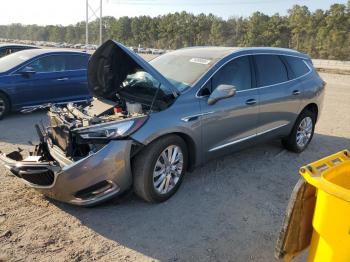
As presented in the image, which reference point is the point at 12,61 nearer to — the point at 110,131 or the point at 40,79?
the point at 40,79

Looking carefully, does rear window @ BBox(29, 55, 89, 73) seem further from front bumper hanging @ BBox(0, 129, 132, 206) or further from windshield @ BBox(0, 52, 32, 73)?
front bumper hanging @ BBox(0, 129, 132, 206)

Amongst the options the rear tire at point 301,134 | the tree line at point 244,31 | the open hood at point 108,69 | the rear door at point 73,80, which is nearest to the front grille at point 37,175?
the open hood at point 108,69

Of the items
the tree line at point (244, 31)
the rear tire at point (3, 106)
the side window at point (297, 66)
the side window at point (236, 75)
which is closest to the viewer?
the side window at point (236, 75)

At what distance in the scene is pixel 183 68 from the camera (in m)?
5.10

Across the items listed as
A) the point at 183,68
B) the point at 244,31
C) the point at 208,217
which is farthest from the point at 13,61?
A: the point at 244,31

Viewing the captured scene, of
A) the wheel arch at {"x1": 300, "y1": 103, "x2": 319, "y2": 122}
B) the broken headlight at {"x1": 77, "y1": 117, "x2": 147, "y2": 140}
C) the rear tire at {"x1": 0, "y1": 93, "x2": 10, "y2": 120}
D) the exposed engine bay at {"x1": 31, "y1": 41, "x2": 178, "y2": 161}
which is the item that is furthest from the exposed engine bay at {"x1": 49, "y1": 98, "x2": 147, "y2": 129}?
the rear tire at {"x1": 0, "y1": 93, "x2": 10, "y2": 120}

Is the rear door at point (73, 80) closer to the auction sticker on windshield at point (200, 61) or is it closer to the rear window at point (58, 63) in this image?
the rear window at point (58, 63)

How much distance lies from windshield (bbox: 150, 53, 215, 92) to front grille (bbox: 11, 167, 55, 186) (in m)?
1.76

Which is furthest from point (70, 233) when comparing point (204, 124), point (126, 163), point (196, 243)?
point (204, 124)

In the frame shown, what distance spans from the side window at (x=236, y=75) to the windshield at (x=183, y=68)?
0.19 m

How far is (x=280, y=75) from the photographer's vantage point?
5.93m

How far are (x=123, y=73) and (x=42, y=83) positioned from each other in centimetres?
435

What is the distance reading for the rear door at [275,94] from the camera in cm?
554

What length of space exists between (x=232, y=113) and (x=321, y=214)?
2593 mm
